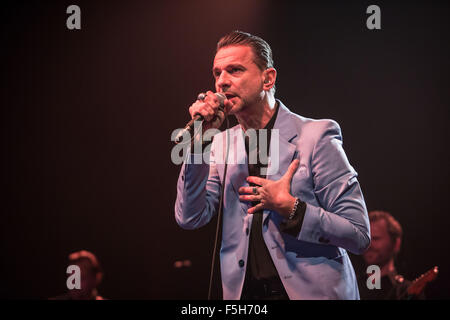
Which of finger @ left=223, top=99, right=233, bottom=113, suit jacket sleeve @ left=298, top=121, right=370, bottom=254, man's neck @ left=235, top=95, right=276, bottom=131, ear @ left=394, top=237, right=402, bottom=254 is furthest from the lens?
ear @ left=394, top=237, right=402, bottom=254

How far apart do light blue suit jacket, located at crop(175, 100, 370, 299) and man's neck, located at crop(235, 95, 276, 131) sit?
0.09 meters

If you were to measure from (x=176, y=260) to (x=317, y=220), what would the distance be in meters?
2.77

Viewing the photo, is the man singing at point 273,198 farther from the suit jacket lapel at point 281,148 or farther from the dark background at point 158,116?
the dark background at point 158,116

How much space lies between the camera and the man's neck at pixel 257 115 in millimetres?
1814

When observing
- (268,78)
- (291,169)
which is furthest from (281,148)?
(268,78)

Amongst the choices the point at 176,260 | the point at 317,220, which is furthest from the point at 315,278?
the point at 176,260

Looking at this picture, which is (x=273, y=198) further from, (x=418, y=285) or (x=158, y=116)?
(x=158, y=116)

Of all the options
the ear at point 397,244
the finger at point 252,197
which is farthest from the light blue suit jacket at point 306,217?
the ear at point 397,244

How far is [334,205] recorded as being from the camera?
1507 mm

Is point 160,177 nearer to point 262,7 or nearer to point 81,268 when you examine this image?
point 81,268

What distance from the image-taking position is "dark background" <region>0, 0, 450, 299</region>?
3195 mm

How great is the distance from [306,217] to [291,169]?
21cm

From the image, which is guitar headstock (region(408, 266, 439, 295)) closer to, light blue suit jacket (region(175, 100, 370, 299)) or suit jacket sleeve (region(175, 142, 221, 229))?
light blue suit jacket (region(175, 100, 370, 299))

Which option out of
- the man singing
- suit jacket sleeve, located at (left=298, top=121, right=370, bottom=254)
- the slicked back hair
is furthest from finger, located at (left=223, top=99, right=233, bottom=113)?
suit jacket sleeve, located at (left=298, top=121, right=370, bottom=254)
